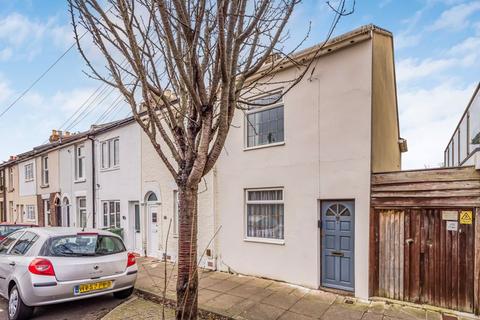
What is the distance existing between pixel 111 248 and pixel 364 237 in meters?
5.19

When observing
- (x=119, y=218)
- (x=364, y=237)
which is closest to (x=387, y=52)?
(x=364, y=237)

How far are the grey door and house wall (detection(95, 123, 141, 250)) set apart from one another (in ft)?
23.8

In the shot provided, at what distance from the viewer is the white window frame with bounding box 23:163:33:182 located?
60.1ft

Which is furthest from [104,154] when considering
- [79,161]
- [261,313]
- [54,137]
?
[261,313]

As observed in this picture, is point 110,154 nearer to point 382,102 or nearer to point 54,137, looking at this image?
point 54,137

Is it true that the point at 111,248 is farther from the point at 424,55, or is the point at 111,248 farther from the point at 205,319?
the point at 424,55

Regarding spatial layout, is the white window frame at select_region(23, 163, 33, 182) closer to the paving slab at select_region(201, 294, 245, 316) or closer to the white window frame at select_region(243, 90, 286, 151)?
the white window frame at select_region(243, 90, 286, 151)

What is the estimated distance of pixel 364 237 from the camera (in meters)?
5.76

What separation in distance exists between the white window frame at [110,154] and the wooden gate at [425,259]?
33.7 feet

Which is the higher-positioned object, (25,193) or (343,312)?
(25,193)

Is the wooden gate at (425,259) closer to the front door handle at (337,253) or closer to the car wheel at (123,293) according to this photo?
the front door handle at (337,253)

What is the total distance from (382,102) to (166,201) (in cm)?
719

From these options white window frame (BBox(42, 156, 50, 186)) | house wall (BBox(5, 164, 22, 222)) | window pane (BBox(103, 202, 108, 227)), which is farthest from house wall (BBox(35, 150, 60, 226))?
window pane (BBox(103, 202, 108, 227))

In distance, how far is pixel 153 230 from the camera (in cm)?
1041
